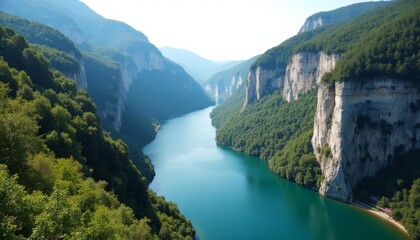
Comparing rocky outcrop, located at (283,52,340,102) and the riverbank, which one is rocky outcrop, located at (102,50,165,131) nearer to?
rocky outcrop, located at (283,52,340,102)

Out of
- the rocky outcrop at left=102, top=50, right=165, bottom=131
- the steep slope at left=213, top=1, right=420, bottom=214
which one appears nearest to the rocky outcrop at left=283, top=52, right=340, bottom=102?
the steep slope at left=213, top=1, right=420, bottom=214

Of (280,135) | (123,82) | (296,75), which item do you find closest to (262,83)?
(296,75)

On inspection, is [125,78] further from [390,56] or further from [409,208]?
[409,208]

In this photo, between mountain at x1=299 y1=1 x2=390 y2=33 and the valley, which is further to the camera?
mountain at x1=299 y1=1 x2=390 y2=33

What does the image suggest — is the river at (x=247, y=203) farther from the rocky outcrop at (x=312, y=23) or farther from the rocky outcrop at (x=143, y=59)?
the rocky outcrop at (x=143, y=59)

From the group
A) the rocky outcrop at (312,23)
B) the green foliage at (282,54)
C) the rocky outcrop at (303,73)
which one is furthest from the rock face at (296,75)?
the rocky outcrop at (312,23)
